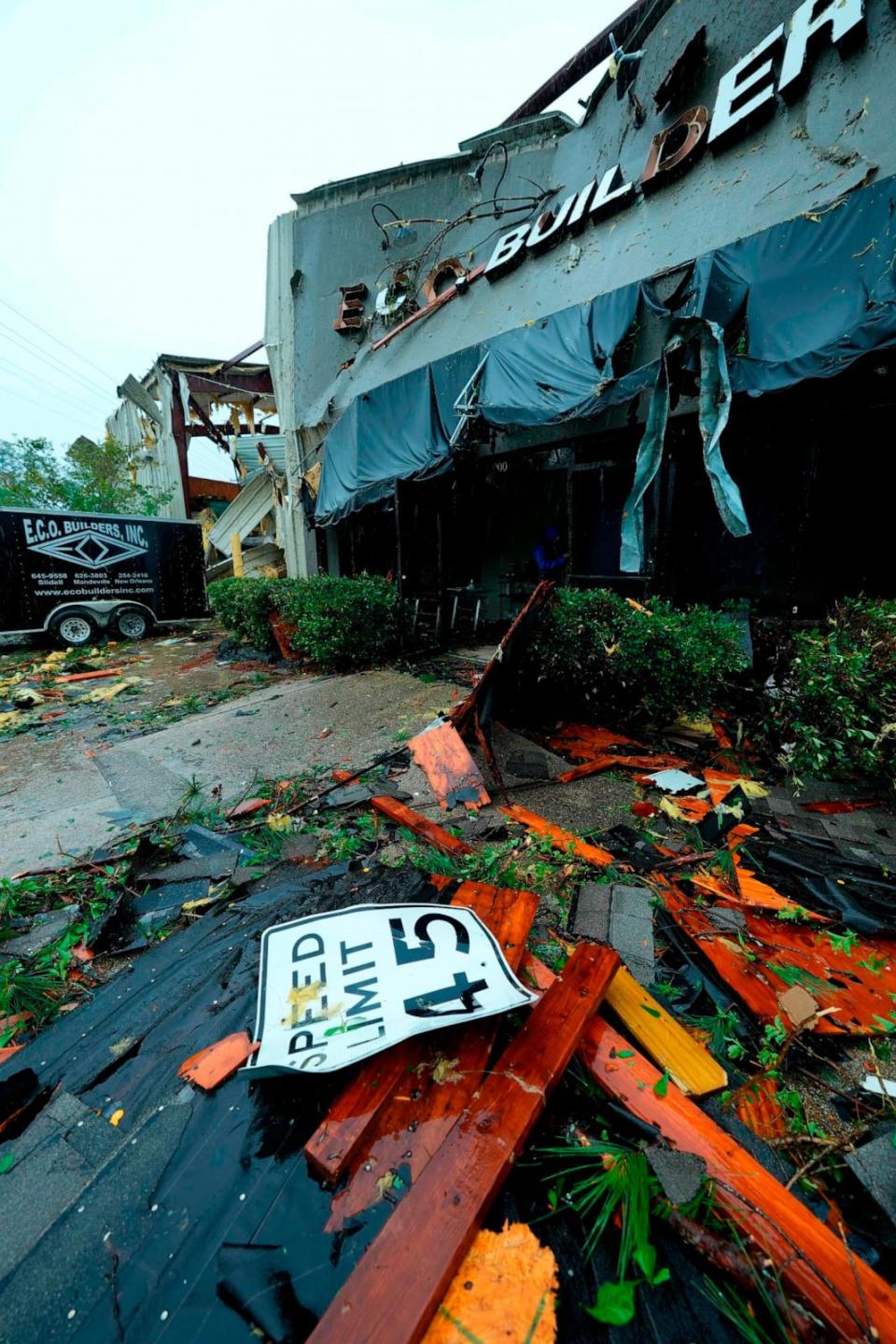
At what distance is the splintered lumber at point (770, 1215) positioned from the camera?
106 cm

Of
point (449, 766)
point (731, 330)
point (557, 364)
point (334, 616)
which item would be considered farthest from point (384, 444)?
point (449, 766)

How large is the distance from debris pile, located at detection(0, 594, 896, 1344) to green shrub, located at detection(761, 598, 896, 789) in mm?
699

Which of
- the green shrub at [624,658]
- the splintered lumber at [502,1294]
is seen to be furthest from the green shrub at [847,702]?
the splintered lumber at [502,1294]

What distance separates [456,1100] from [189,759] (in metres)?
4.38

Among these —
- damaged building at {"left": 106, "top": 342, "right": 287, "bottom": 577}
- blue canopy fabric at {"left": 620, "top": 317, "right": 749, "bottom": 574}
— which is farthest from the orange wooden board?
damaged building at {"left": 106, "top": 342, "right": 287, "bottom": 577}

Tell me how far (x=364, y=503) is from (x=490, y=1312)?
8.62 metres

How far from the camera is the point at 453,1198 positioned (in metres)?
1.22

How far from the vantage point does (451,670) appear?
7.30 metres

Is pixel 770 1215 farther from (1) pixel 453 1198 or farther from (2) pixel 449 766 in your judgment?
(2) pixel 449 766

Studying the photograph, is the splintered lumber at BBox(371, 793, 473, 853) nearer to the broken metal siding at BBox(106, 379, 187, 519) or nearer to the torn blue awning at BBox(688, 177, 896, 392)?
the torn blue awning at BBox(688, 177, 896, 392)

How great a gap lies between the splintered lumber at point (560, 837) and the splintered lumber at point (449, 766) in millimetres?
284

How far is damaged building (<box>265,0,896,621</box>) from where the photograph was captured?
4.58 metres

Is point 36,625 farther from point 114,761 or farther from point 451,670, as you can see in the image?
point 451,670

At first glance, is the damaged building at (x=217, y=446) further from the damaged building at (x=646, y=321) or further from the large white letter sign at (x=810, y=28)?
the large white letter sign at (x=810, y=28)
